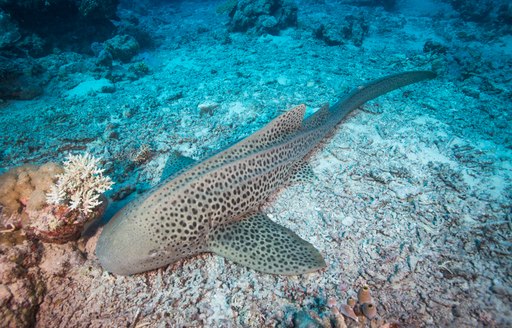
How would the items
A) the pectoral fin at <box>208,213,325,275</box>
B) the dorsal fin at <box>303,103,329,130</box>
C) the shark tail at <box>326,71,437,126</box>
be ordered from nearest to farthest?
the pectoral fin at <box>208,213,325,275</box>
the dorsal fin at <box>303,103,329,130</box>
the shark tail at <box>326,71,437,126</box>

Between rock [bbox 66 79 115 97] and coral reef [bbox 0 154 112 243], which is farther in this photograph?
rock [bbox 66 79 115 97]

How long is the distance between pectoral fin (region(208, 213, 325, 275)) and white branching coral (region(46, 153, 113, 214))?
1501mm

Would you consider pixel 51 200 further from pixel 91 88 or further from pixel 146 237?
pixel 91 88

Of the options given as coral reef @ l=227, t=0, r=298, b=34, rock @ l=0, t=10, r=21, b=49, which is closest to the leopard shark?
coral reef @ l=227, t=0, r=298, b=34

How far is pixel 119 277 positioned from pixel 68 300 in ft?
1.70

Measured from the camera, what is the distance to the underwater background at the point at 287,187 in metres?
2.68

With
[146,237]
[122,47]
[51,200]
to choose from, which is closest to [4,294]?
[51,200]

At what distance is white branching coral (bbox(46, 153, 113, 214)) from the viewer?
2910 mm

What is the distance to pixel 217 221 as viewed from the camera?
326 cm

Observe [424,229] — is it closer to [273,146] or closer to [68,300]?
[273,146]

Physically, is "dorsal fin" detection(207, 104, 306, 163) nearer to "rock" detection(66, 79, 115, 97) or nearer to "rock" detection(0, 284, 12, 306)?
"rock" detection(0, 284, 12, 306)

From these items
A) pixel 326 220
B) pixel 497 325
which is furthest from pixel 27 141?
pixel 497 325

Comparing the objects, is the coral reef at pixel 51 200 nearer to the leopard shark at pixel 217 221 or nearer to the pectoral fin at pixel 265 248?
the leopard shark at pixel 217 221

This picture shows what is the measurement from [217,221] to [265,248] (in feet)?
2.26
